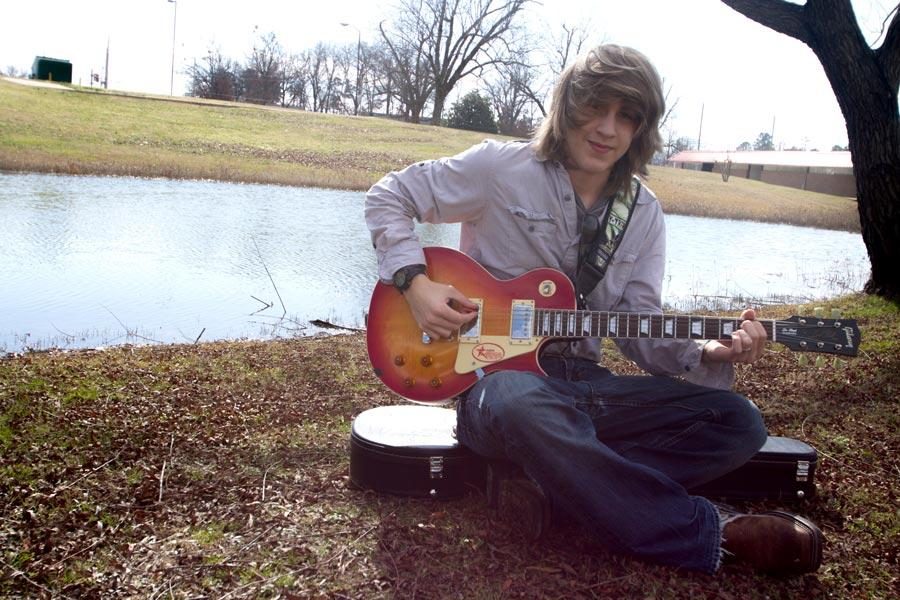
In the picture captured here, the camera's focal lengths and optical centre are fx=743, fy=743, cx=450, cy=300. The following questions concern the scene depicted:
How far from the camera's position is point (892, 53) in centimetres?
600

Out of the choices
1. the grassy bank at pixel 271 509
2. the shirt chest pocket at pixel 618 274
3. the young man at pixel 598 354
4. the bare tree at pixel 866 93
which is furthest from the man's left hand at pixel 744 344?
the bare tree at pixel 866 93

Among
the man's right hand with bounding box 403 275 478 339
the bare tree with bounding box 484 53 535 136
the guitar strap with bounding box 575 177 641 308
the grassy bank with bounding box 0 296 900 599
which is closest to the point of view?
the grassy bank with bounding box 0 296 900 599

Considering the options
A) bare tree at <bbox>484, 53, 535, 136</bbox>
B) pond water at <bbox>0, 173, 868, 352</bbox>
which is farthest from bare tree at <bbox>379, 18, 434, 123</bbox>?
pond water at <bbox>0, 173, 868, 352</bbox>

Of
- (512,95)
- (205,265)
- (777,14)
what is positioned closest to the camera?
(777,14)

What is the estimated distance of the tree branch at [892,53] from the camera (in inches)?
236

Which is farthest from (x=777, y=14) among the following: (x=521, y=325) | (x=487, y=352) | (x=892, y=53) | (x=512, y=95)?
(x=512, y=95)

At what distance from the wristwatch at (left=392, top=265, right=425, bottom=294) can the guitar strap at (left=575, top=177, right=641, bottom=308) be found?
26.1 inches

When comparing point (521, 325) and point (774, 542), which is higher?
point (521, 325)

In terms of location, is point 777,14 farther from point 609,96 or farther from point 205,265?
point 205,265

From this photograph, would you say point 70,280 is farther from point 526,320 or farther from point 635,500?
point 635,500

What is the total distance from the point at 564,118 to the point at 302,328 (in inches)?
162

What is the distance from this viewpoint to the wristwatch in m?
2.87

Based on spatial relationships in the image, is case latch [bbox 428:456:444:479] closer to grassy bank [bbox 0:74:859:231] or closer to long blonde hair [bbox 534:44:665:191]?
long blonde hair [bbox 534:44:665:191]

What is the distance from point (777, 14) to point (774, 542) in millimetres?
5311
